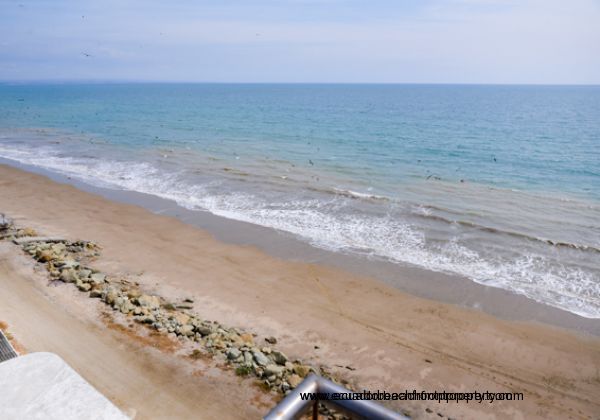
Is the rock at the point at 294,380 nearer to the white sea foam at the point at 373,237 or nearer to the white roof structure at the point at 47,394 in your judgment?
the white roof structure at the point at 47,394

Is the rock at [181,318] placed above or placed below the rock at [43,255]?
below

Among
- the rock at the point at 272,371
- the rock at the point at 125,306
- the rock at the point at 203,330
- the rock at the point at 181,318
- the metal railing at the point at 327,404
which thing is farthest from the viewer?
the rock at the point at 125,306

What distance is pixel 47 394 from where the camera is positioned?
3941 millimetres

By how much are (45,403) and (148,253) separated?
11.1m

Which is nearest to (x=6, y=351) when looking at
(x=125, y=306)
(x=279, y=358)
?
(x=125, y=306)

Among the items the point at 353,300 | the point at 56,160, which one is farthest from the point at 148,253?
the point at 56,160

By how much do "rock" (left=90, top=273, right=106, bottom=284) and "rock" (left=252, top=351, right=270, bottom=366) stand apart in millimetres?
5594

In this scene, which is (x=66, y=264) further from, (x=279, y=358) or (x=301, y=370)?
(x=301, y=370)

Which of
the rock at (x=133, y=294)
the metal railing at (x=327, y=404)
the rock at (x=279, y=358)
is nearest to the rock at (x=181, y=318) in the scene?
the rock at (x=133, y=294)

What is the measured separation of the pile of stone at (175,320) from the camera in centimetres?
812

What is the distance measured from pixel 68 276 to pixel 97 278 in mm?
750

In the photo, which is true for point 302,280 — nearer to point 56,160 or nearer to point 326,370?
point 326,370

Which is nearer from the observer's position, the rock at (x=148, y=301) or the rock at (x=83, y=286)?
the rock at (x=148, y=301)

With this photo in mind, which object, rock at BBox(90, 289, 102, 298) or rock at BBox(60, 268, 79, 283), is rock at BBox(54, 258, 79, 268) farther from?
rock at BBox(90, 289, 102, 298)
